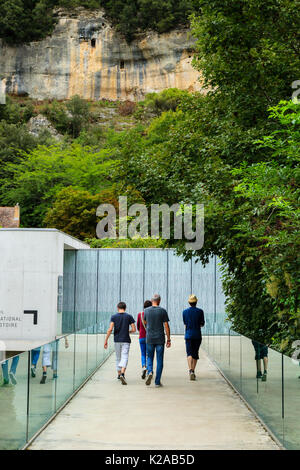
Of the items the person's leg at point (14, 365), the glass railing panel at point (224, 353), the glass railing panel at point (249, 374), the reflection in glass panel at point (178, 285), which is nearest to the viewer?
the person's leg at point (14, 365)

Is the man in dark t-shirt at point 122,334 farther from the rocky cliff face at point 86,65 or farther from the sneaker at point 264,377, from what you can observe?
the rocky cliff face at point 86,65

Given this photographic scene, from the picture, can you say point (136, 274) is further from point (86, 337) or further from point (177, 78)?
point (177, 78)

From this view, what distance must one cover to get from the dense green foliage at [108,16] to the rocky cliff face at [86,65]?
1.56 meters

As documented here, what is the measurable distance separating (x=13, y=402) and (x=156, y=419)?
2671 mm

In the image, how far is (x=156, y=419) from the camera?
8.11 metres

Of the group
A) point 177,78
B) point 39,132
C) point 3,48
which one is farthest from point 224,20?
point 3,48

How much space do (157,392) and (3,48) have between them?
8381cm

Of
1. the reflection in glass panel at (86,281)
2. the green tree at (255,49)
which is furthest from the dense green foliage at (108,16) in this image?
the green tree at (255,49)

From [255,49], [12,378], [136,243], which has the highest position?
[255,49]

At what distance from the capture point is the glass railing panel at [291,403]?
19.8 feet

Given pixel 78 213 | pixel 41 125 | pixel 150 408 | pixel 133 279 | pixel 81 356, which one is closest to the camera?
pixel 150 408

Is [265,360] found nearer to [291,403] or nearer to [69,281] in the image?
[291,403]

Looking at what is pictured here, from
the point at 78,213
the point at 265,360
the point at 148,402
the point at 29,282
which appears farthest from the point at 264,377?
the point at 78,213

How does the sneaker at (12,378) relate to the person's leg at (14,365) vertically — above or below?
below
